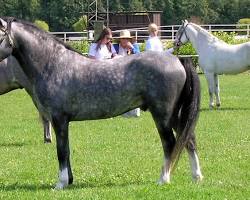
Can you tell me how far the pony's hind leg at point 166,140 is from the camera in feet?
24.6

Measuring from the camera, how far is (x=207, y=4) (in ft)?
297

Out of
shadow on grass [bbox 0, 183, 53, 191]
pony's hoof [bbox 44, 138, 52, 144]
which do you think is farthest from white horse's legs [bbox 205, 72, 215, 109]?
shadow on grass [bbox 0, 183, 53, 191]

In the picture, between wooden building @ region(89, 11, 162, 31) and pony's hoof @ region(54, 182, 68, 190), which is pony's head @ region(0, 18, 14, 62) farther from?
wooden building @ region(89, 11, 162, 31)

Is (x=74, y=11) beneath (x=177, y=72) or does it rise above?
beneath

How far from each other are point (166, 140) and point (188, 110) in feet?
1.40

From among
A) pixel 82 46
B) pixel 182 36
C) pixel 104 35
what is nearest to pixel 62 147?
pixel 104 35

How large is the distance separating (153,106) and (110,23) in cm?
4490

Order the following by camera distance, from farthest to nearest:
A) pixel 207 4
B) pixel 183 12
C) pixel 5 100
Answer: pixel 207 4, pixel 183 12, pixel 5 100

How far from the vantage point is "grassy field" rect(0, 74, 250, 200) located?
7.19 meters

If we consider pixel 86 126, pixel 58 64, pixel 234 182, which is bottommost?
pixel 86 126

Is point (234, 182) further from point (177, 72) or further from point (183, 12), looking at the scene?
point (183, 12)

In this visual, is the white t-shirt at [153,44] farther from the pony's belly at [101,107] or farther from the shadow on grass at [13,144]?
the pony's belly at [101,107]

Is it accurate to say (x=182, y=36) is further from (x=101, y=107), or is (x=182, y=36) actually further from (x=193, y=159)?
(x=101, y=107)

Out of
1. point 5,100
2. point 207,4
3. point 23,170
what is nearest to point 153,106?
point 23,170
